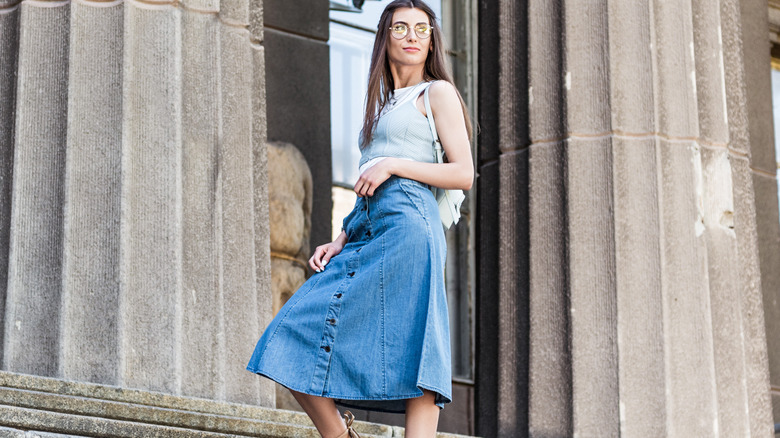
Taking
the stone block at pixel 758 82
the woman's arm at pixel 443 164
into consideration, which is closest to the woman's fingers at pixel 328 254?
the woman's arm at pixel 443 164

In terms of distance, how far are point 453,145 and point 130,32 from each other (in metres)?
2.23

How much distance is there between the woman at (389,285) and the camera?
3.30 metres

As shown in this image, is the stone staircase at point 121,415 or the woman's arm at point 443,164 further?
the stone staircase at point 121,415

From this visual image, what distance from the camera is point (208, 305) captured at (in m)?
5.11

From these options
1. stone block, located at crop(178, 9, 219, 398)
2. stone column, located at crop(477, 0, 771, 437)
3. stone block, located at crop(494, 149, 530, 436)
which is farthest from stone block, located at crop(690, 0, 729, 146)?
stone block, located at crop(178, 9, 219, 398)

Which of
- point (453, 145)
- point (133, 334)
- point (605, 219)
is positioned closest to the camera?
point (453, 145)

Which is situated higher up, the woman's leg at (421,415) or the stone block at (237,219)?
the stone block at (237,219)

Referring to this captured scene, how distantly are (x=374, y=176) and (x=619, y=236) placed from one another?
9.06ft

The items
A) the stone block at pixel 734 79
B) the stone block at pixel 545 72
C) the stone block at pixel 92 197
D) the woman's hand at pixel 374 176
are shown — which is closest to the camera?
the woman's hand at pixel 374 176

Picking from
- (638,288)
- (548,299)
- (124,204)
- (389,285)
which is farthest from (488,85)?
(389,285)

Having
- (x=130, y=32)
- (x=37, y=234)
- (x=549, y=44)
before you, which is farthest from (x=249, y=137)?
(x=549, y=44)

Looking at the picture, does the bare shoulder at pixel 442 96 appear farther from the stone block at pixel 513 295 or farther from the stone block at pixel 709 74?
the stone block at pixel 709 74

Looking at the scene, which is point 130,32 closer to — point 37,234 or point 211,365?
point 37,234

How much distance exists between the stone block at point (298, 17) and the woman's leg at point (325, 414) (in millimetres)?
5141
